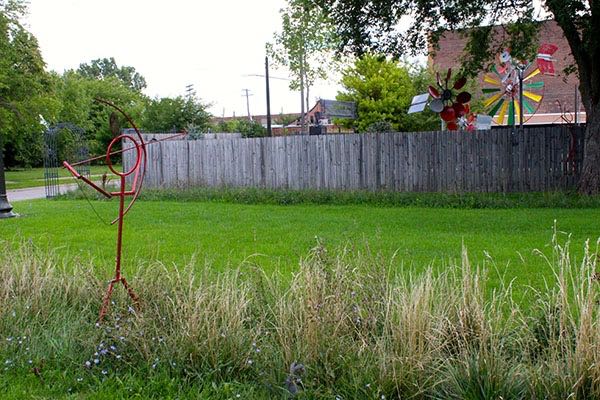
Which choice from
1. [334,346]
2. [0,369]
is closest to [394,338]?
[334,346]

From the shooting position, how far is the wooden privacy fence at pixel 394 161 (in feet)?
59.2

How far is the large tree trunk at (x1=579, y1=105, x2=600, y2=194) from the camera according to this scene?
51.6 ft

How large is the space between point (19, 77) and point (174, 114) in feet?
31.0

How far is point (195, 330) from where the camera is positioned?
15.3ft

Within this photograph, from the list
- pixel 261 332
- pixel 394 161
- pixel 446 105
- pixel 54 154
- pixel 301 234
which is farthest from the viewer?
pixel 54 154

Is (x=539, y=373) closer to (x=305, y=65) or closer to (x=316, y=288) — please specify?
(x=316, y=288)

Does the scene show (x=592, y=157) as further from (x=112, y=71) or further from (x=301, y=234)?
(x=112, y=71)

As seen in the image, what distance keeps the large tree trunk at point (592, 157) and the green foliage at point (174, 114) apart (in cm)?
2560

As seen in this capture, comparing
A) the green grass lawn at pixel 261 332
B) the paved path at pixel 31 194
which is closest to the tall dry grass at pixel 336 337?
the green grass lawn at pixel 261 332

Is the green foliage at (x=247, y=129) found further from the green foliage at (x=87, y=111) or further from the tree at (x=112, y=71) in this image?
the tree at (x=112, y=71)

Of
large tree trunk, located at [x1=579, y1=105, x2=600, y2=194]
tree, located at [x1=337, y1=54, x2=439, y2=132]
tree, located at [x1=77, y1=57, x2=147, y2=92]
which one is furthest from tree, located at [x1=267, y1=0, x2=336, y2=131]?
tree, located at [x1=77, y1=57, x2=147, y2=92]

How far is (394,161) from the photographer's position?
63.4ft

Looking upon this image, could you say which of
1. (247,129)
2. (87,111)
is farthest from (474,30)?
(87,111)

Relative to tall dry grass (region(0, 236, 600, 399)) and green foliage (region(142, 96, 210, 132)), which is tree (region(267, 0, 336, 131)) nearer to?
green foliage (region(142, 96, 210, 132))
